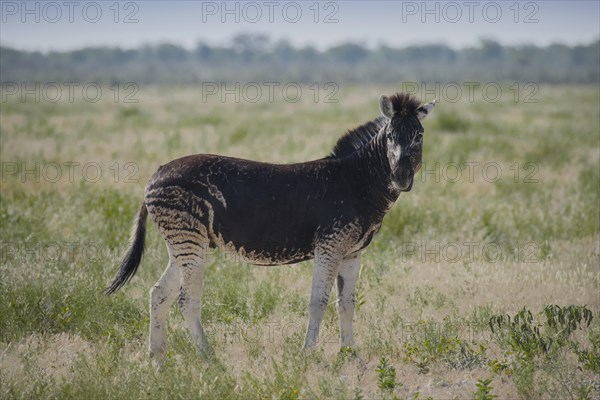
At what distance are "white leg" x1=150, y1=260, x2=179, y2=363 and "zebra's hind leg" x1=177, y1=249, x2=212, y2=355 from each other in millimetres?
121

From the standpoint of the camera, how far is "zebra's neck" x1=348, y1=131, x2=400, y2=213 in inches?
261

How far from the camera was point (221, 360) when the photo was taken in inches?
257

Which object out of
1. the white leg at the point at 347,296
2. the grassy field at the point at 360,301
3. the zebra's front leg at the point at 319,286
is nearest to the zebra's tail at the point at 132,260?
the grassy field at the point at 360,301

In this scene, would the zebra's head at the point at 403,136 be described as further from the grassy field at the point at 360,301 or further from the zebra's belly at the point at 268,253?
the grassy field at the point at 360,301

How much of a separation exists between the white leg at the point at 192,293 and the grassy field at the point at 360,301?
27 cm

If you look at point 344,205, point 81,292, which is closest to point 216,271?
point 81,292

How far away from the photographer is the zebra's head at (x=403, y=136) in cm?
619

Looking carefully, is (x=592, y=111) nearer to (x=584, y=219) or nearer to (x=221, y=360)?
(x=584, y=219)

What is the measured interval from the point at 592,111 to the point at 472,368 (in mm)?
28518

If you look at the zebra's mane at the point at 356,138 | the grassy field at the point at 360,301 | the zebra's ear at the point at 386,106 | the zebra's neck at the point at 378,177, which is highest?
the zebra's ear at the point at 386,106

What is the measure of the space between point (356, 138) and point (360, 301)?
240 cm

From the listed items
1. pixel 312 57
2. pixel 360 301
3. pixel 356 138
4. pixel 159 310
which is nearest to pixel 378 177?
pixel 356 138

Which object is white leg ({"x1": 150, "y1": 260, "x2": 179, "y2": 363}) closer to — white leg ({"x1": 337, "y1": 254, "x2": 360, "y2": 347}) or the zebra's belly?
the zebra's belly

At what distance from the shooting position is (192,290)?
6555 mm
